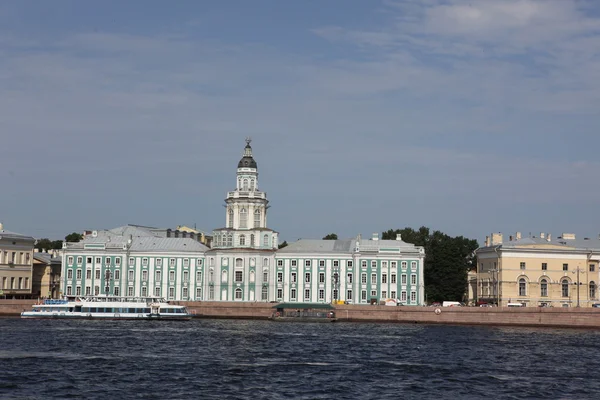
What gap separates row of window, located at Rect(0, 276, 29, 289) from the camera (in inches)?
4139

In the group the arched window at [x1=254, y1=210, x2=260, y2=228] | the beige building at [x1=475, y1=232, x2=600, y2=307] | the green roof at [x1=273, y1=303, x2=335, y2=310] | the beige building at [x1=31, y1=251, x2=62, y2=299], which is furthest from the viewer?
the beige building at [x1=31, y1=251, x2=62, y2=299]

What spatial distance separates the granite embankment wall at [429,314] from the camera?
3391 inches

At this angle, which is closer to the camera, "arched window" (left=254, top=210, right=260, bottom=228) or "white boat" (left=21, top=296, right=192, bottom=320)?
"white boat" (left=21, top=296, right=192, bottom=320)

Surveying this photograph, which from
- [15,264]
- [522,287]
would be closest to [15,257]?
[15,264]

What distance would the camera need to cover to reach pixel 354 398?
37250mm

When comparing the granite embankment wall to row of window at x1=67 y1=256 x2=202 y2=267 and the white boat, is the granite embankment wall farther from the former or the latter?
row of window at x1=67 y1=256 x2=202 y2=267

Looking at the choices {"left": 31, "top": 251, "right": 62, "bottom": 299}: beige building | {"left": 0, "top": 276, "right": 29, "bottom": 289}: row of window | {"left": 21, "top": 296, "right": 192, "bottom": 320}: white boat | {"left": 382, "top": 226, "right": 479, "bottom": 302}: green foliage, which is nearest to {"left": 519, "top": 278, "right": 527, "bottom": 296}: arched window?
{"left": 382, "top": 226, "right": 479, "bottom": 302}: green foliage

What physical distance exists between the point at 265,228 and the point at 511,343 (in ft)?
146

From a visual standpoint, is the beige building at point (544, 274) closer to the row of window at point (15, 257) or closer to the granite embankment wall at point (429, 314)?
the granite embankment wall at point (429, 314)

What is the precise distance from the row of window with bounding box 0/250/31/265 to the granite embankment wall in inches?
433

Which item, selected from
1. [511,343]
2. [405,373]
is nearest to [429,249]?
[511,343]

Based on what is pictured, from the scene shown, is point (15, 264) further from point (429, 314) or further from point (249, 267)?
point (429, 314)

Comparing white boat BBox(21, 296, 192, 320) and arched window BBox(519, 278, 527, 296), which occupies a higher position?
arched window BBox(519, 278, 527, 296)

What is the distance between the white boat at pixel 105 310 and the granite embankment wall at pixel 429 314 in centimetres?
322
